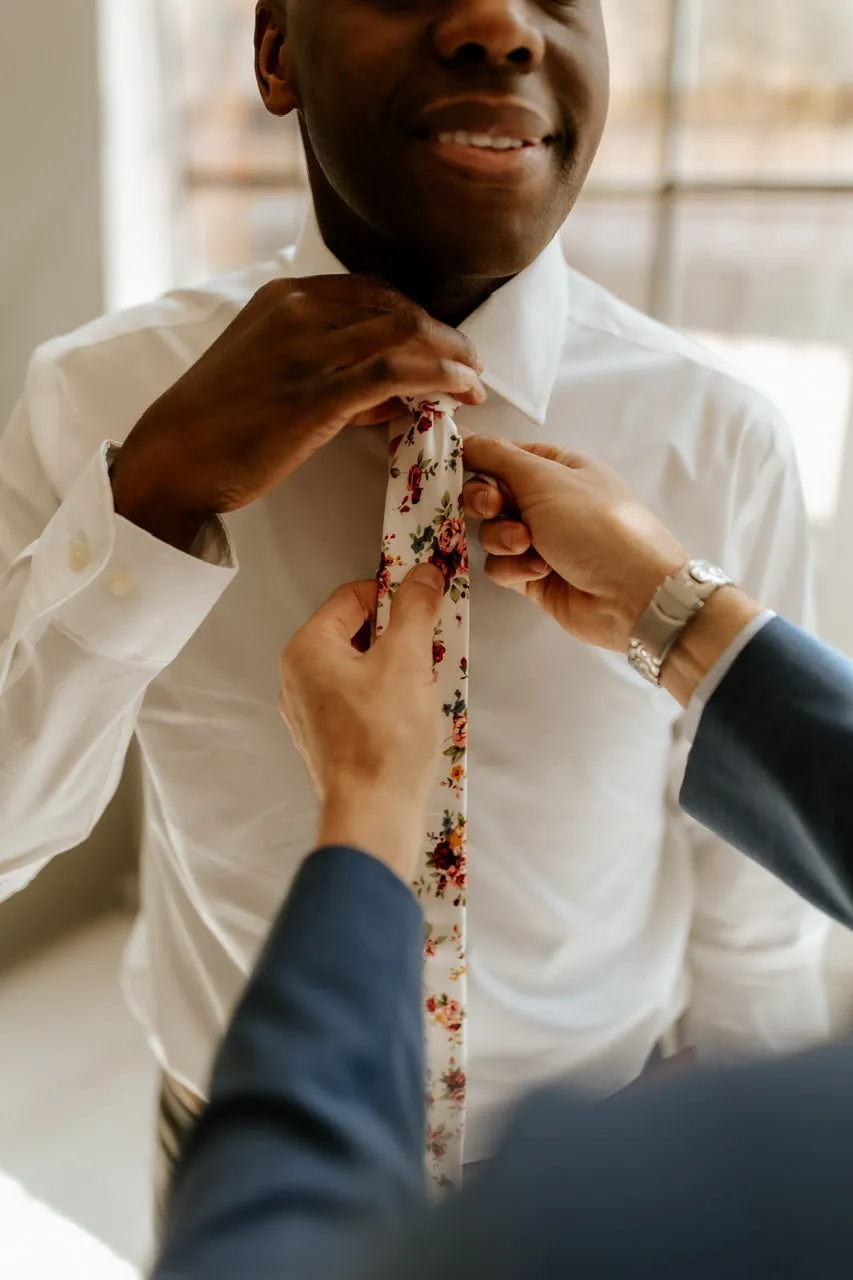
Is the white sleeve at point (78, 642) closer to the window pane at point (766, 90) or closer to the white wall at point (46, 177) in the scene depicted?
the window pane at point (766, 90)

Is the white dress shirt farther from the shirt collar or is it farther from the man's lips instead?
the man's lips

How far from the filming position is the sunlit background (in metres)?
1.21

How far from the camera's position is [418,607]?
61cm

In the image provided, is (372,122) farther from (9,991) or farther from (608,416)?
(9,991)

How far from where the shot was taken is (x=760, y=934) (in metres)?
0.92

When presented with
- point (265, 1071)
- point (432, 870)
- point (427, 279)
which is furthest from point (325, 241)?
point (265, 1071)

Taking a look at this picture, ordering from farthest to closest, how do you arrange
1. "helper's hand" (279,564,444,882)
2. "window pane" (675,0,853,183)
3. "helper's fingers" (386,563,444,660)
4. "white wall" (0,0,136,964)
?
"white wall" (0,0,136,964) → "window pane" (675,0,853,183) → "helper's fingers" (386,563,444,660) → "helper's hand" (279,564,444,882)

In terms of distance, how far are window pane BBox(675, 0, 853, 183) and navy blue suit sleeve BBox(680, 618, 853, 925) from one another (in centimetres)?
85

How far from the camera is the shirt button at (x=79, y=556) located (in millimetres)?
654

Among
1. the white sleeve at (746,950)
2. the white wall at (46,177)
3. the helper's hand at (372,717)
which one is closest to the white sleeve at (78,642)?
the helper's hand at (372,717)

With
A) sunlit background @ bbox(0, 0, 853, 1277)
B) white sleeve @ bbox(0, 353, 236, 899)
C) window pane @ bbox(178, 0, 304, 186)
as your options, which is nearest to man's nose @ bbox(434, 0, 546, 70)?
white sleeve @ bbox(0, 353, 236, 899)

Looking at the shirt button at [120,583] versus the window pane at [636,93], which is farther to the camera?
the window pane at [636,93]

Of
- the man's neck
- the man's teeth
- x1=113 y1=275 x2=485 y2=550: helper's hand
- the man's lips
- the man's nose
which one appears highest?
the man's nose

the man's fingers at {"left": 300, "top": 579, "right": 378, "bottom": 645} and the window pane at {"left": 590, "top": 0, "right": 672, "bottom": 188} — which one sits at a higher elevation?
the window pane at {"left": 590, "top": 0, "right": 672, "bottom": 188}
